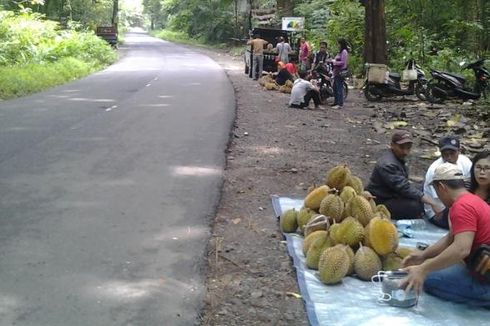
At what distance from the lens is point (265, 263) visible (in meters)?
5.04

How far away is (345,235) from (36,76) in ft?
57.6

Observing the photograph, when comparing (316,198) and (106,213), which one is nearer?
(316,198)

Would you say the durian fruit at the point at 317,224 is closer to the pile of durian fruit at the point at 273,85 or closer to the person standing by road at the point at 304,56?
the pile of durian fruit at the point at 273,85

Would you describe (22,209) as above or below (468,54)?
below

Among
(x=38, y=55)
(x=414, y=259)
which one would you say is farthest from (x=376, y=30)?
(x=414, y=259)

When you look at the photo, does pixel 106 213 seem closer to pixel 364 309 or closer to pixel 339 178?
pixel 339 178

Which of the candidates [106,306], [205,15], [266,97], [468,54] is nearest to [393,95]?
[266,97]

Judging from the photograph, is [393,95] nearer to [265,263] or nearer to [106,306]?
[265,263]

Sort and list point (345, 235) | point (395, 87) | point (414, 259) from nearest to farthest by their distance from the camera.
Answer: point (414, 259) → point (345, 235) → point (395, 87)

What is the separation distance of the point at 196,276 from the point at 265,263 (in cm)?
69

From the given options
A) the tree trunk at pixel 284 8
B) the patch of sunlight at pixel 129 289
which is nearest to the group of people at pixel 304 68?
the patch of sunlight at pixel 129 289

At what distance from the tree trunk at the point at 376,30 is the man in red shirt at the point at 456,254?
15517 mm

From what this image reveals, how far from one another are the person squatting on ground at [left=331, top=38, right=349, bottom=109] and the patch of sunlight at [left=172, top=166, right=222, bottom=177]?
7.91 meters

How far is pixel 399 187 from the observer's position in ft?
20.3
